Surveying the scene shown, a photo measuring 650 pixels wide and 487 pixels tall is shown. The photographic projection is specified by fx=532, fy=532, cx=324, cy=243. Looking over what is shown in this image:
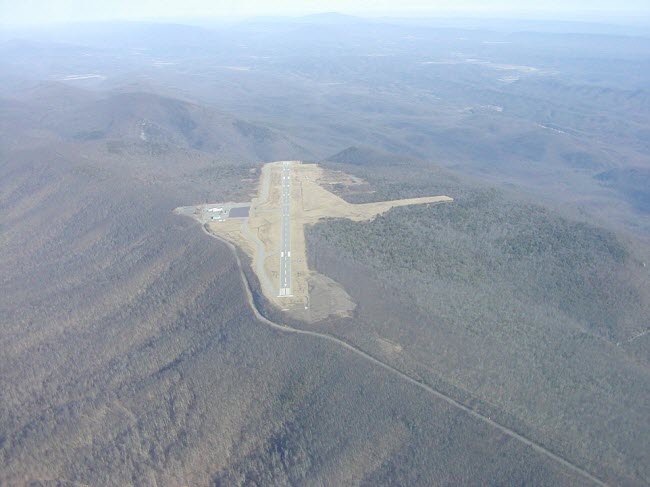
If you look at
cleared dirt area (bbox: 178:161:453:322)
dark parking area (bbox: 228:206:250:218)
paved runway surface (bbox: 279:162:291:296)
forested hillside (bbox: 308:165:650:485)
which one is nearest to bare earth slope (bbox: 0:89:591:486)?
cleared dirt area (bbox: 178:161:453:322)

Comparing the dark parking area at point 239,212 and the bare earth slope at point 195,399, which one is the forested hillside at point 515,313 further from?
the dark parking area at point 239,212

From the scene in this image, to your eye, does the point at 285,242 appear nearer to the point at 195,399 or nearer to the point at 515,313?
the point at 195,399

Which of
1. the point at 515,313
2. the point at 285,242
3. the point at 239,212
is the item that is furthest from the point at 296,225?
the point at 515,313

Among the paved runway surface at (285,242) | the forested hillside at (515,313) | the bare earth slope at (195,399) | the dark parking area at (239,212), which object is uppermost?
the paved runway surface at (285,242)

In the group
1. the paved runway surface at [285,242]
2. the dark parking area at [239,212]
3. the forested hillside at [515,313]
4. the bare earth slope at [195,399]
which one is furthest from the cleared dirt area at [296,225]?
the bare earth slope at [195,399]

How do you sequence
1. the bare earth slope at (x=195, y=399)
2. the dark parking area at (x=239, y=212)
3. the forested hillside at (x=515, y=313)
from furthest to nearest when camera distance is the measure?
the dark parking area at (x=239, y=212)
the forested hillside at (x=515, y=313)
the bare earth slope at (x=195, y=399)

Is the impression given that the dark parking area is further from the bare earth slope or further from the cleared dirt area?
the bare earth slope
